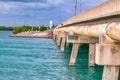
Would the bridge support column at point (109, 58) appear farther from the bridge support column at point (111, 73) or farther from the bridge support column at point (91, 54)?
the bridge support column at point (91, 54)

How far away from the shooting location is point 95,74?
106 feet

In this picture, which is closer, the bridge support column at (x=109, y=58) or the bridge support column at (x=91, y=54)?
the bridge support column at (x=109, y=58)

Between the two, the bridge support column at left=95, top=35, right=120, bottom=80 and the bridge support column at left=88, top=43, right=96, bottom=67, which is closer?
the bridge support column at left=95, top=35, right=120, bottom=80

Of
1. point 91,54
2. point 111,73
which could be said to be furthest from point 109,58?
point 91,54

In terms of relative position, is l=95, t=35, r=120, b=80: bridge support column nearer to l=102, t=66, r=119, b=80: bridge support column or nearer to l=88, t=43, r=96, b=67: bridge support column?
l=102, t=66, r=119, b=80: bridge support column

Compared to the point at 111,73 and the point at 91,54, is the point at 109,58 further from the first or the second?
the point at 91,54

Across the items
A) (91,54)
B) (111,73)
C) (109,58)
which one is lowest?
(91,54)

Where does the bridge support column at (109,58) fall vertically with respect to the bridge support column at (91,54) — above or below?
above

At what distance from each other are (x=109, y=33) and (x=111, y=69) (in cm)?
149

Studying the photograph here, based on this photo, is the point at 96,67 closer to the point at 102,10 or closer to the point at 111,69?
the point at 102,10

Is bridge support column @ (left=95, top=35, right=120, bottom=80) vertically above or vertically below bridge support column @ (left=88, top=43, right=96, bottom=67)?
above

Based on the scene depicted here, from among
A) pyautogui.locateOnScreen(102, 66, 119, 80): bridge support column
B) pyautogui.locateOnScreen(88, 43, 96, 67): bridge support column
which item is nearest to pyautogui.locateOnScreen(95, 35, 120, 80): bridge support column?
pyautogui.locateOnScreen(102, 66, 119, 80): bridge support column

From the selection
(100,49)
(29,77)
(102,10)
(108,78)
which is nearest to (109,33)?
(100,49)

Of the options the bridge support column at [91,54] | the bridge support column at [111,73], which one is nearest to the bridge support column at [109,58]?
the bridge support column at [111,73]
